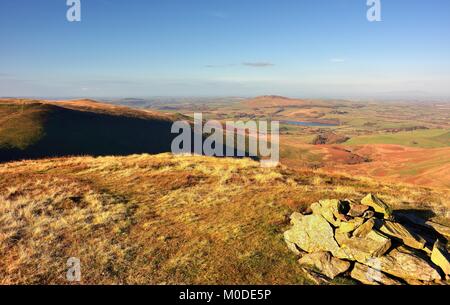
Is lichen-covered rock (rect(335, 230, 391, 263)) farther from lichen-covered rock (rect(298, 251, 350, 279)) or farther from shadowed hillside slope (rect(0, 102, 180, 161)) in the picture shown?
shadowed hillside slope (rect(0, 102, 180, 161))

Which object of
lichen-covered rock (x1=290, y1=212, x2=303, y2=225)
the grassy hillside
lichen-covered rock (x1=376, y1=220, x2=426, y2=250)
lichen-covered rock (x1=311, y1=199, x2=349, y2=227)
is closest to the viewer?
the grassy hillside

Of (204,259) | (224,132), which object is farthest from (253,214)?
(224,132)

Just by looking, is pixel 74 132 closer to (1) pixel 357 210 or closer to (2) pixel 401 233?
(1) pixel 357 210

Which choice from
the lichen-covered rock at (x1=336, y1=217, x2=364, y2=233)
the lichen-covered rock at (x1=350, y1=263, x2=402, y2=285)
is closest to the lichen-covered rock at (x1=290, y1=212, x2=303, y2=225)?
the lichen-covered rock at (x1=336, y1=217, x2=364, y2=233)

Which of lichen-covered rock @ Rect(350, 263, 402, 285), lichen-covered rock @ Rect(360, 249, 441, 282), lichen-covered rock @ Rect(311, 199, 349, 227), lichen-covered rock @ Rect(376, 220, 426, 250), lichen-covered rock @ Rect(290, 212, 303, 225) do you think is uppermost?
lichen-covered rock @ Rect(311, 199, 349, 227)

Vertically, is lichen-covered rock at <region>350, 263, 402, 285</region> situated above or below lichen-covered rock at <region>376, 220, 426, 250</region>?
below

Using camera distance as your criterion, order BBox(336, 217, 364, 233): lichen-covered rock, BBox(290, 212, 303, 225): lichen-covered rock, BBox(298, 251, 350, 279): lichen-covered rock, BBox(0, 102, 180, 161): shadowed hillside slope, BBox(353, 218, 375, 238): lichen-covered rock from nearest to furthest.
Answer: BBox(298, 251, 350, 279): lichen-covered rock < BBox(353, 218, 375, 238): lichen-covered rock < BBox(336, 217, 364, 233): lichen-covered rock < BBox(290, 212, 303, 225): lichen-covered rock < BBox(0, 102, 180, 161): shadowed hillside slope
